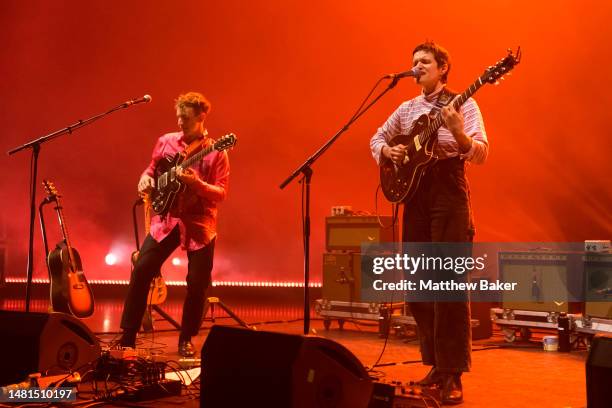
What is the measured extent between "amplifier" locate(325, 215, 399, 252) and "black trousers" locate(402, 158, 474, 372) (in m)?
2.52

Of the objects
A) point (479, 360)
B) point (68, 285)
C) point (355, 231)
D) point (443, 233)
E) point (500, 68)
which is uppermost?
point (500, 68)

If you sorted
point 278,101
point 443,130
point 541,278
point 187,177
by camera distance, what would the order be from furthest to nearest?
1. point 278,101
2. point 541,278
3. point 187,177
4. point 443,130

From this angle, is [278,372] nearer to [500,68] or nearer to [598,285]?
[500,68]

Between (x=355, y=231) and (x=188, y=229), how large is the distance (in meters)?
2.14

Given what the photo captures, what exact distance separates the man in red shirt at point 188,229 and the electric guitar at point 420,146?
52.5 inches

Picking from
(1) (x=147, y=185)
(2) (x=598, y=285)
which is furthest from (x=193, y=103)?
(2) (x=598, y=285)

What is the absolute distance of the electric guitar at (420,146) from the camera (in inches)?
117

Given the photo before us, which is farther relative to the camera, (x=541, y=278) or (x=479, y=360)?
(x=541, y=278)

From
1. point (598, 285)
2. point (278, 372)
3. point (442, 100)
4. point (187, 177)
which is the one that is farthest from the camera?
point (598, 285)

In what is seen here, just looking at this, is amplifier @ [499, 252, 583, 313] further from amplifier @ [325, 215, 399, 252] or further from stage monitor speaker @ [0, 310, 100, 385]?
stage monitor speaker @ [0, 310, 100, 385]

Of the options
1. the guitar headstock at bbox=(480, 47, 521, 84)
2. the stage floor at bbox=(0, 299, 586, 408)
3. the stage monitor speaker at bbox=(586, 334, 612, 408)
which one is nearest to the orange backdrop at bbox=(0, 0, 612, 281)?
the stage floor at bbox=(0, 299, 586, 408)

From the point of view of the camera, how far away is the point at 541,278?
17.1 ft

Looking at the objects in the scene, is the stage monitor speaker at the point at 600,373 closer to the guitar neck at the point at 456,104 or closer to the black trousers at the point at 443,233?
the black trousers at the point at 443,233

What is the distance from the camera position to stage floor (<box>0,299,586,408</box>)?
3207 millimetres
